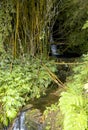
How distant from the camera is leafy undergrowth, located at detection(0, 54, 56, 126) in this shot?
4.62 metres

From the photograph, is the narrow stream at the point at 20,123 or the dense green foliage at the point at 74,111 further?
the narrow stream at the point at 20,123

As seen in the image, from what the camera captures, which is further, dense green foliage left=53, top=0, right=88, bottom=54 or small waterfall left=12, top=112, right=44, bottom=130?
dense green foliage left=53, top=0, right=88, bottom=54

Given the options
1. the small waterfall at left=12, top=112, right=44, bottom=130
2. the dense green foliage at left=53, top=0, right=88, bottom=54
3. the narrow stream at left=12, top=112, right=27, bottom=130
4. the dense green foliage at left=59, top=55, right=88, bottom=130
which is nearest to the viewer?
the dense green foliage at left=59, top=55, right=88, bottom=130

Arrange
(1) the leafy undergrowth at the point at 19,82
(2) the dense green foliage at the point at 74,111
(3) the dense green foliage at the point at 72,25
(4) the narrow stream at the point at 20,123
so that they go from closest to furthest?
(2) the dense green foliage at the point at 74,111
(4) the narrow stream at the point at 20,123
(1) the leafy undergrowth at the point at 19,82
(3) the dense green foliage at the point at 72,25

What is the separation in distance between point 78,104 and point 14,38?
266 centimetres

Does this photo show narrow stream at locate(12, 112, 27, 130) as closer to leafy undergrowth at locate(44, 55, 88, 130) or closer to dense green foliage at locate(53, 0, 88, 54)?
leafy undergrowth at locate(44, 55, 88, 130)

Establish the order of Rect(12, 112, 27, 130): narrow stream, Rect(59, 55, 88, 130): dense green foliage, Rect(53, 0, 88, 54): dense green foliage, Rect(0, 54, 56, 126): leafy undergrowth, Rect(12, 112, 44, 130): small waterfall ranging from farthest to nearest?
Rect(53, 0, 88, 54): dense green foliage, Rect(0, 54, 56, 126): leafy undergrowth, Rect(12, 112, 27, 130): narrow stream, Rect(12, 112, 44, 130): small waterfall, Rect(59, 55, 88, 130): dense green foliage

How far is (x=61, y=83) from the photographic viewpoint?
5.15 meters

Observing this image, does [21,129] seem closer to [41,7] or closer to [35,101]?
[35,101]

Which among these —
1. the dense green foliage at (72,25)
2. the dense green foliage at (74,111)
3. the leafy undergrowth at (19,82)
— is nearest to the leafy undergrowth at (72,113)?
the dense green foliage at (74,111)

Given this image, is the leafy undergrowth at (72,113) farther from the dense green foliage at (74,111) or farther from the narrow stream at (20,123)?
the narrow stream at (20,123)

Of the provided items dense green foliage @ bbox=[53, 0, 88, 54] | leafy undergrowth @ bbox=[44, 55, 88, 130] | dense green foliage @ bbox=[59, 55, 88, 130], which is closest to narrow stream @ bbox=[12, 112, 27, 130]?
leafy undergrowth @ bbox=[44, 55, 88, 130]

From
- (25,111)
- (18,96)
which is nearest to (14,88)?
(18,96)

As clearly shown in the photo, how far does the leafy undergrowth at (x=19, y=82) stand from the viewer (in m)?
4.62
